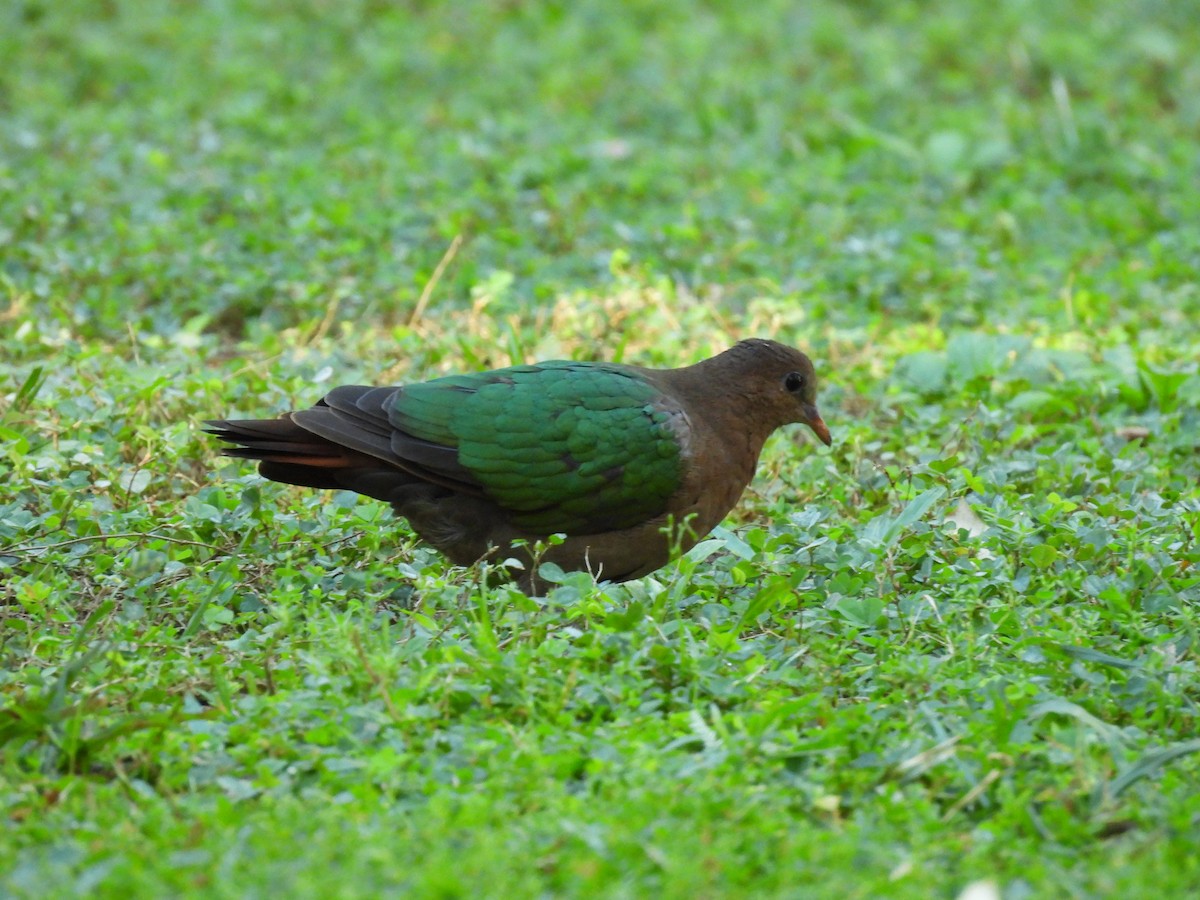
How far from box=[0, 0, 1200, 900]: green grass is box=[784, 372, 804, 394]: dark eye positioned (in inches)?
15.4

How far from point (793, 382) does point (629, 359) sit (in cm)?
139

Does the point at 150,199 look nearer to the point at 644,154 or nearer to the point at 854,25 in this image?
the point at 644,154

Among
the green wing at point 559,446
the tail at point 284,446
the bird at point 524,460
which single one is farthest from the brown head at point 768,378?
the tail at point 284,446

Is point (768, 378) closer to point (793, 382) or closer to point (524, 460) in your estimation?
point (793, 382)

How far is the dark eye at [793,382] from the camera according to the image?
4.99m

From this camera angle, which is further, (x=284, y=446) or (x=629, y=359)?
(x=629, y=359)

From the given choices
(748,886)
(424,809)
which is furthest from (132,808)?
(748,886)

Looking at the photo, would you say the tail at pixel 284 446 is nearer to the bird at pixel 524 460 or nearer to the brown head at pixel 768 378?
the bird at pixel 524 460

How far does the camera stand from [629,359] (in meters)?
6.29

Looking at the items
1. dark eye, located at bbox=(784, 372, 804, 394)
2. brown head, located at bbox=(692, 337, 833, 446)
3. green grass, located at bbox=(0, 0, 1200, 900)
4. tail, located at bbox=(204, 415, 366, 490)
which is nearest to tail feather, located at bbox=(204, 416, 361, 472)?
tail, located at bbox=(204, 415, 366, 490)

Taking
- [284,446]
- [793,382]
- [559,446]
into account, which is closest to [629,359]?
[793,382]

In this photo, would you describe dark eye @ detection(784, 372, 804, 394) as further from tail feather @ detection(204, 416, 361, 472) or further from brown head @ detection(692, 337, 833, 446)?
tail feather @ detection(204, 416, 361, 472)

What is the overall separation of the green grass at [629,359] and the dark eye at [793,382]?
39 centimetres

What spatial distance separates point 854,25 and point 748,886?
9068 millimetres
